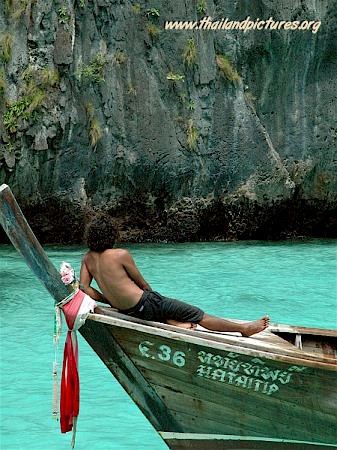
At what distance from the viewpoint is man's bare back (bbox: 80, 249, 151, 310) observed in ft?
18.9

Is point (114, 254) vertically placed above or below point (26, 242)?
below

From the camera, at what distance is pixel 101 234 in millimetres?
5797

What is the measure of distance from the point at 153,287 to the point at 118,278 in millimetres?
7392

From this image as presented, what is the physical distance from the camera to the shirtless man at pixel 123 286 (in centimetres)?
575

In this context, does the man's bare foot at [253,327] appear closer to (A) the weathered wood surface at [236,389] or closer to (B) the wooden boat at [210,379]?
(B) the wooden boat at [210,379]

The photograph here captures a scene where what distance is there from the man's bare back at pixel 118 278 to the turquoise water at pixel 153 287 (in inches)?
58.0

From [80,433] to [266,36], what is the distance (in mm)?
13930

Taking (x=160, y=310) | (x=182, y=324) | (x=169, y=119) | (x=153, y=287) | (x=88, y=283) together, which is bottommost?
(x=153, y=287)

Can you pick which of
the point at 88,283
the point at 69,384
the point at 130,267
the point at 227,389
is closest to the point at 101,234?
the point at 130,267

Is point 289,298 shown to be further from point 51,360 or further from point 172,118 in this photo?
point 172,118

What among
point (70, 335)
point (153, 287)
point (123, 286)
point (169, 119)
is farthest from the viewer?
point (169, 119)
